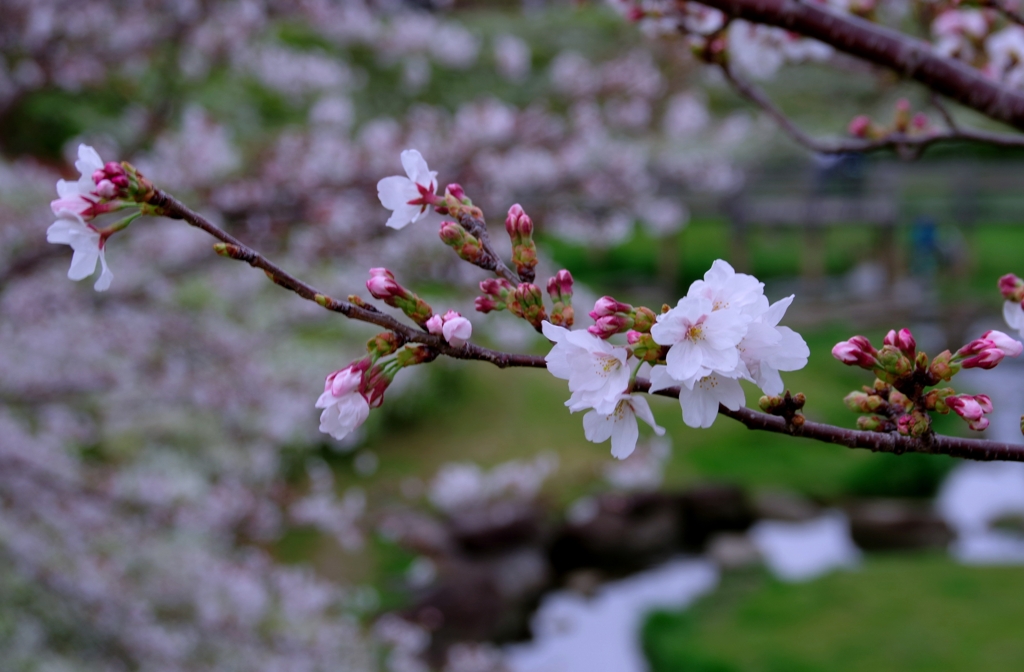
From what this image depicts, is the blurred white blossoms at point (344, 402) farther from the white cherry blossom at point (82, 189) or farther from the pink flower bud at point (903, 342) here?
the pink flower bud at point (903, 342)

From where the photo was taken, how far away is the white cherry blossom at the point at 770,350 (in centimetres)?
61

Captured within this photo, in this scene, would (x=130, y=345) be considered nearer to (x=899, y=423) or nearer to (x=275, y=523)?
(x=275, y=523)

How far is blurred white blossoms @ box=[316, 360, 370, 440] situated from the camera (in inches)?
27.4

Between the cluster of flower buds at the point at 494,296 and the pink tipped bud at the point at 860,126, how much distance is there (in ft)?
2.81

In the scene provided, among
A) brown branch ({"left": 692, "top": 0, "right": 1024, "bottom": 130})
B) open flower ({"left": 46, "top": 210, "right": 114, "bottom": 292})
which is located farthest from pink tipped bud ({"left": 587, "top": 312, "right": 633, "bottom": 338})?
brown branch ({"left": 692, "top": 0, "right": 1024, "bottom": 130})

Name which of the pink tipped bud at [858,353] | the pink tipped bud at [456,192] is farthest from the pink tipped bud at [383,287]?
the pink tipped bud at [858,353]

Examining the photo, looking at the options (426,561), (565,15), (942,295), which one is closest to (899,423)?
(426,561)

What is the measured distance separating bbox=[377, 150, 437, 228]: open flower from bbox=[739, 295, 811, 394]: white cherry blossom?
329 mm

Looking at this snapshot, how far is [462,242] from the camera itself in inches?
28.5

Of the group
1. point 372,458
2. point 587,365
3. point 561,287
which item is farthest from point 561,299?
point 372,458

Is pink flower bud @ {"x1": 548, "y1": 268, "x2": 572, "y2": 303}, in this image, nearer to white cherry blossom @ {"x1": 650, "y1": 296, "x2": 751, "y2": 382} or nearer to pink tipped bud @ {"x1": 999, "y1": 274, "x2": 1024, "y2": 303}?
white cherry blossom @ {"x1": 650, "y1": 296, "x2": 751, "y2": 382}

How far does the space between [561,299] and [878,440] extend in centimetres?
28

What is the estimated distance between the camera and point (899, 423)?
0.67m

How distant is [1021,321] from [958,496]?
685 cm
